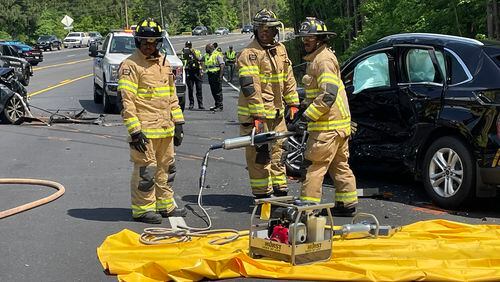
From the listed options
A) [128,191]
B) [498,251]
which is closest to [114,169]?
[128,191]

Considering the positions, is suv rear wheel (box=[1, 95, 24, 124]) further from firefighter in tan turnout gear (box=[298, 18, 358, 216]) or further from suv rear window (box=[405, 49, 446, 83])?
firefighter in tan turnout gear (box=[298, 18, 358, 216])

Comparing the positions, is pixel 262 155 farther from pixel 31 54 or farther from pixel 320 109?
pixel 31 54

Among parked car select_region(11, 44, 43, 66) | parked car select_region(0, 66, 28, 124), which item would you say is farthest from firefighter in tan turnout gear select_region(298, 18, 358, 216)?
parked car select_region(11, 44, 43, 66)

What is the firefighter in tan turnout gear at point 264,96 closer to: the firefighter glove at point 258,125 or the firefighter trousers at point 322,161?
the firefighter glove at point 258,125

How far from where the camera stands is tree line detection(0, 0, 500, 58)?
17.4m

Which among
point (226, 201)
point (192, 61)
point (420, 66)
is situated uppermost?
point (420, 66)

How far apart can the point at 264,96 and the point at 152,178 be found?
1.50 metres

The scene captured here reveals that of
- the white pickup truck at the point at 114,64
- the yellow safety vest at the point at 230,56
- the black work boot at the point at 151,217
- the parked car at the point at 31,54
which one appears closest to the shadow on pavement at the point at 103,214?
the black work boot at the point at 151,217

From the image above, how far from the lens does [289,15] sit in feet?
130

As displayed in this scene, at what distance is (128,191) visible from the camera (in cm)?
875

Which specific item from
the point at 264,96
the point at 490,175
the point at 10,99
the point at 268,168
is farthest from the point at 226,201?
the point at 10,99

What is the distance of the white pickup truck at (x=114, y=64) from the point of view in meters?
17.4

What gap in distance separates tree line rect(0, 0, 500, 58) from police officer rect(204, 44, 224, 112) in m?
4.83

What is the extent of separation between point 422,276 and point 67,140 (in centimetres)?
958
